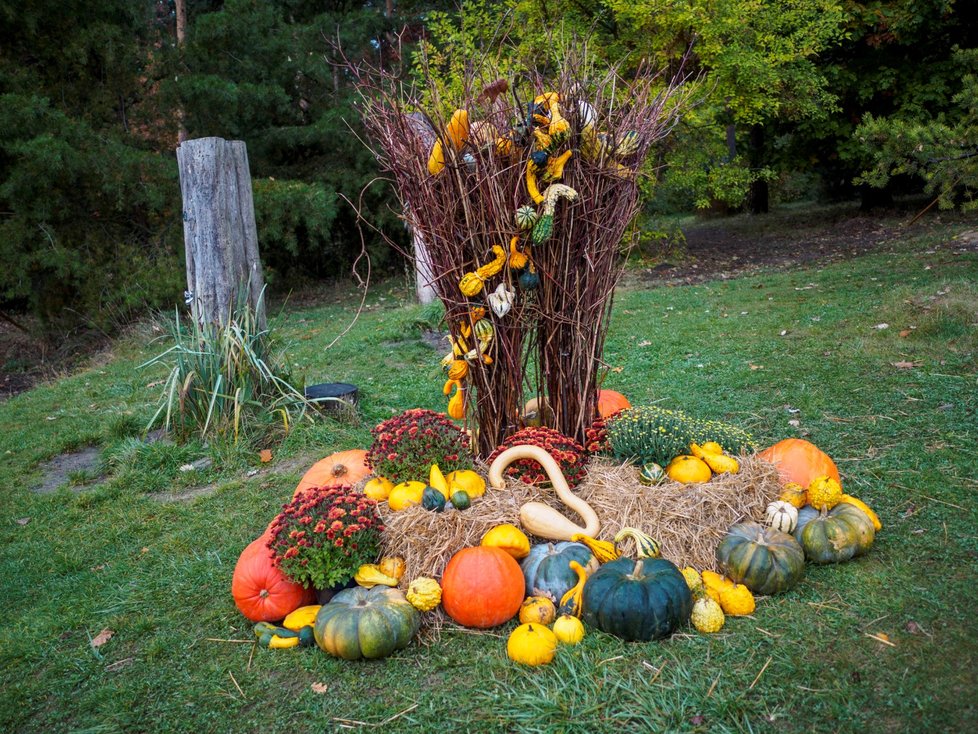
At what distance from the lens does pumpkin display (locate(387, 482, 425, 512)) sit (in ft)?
11.1

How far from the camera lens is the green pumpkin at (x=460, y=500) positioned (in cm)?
330

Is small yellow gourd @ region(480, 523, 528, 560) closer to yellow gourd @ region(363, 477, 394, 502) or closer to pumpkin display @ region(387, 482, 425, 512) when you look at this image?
pumpkin display @ region(387, 482, 425, 512)

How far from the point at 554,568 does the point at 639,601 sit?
1.45 ft

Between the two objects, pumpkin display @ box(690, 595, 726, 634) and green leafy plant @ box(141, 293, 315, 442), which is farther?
green leafy plant @ box(141, 293, 315, 442)

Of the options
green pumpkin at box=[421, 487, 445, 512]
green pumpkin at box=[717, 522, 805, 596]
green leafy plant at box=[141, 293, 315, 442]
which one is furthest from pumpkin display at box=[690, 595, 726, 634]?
green leafy plant at box=[141, 293, 315, 442]

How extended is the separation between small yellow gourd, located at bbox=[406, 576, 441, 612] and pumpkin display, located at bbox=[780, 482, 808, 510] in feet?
5.46

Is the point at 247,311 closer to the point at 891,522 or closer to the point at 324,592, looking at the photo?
the point at 324,592

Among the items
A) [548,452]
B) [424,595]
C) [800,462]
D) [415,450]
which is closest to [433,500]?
[415,450]

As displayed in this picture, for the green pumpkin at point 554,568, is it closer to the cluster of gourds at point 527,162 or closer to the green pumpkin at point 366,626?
the green pumpkin at point 366,626

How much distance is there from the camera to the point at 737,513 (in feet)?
11.0

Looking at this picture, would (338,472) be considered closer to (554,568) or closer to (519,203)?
(554,568)

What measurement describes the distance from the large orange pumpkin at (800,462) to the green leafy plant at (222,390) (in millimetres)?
3266

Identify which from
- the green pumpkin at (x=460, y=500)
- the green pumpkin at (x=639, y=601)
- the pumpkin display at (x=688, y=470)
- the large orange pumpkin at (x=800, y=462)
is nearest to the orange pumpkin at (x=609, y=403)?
the pumpkin display at (x=688, y=470)

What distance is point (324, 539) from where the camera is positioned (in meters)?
3.02
